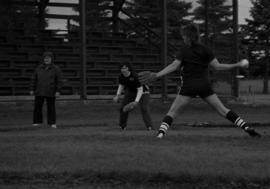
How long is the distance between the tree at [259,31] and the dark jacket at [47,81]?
43131 mm

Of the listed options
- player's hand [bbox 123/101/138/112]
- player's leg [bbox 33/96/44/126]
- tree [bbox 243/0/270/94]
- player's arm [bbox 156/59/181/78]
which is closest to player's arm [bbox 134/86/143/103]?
player's hand [bbox 123/101/138/112]

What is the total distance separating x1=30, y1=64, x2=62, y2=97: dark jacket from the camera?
1455cm

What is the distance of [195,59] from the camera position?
9820 millimetres

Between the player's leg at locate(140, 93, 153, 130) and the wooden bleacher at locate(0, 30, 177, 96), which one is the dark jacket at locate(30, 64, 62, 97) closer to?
the player's leg at locate(140, 93, 153, 130)

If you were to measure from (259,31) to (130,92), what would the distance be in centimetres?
4583

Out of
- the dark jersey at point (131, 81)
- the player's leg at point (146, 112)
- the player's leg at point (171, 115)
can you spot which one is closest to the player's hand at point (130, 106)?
the dark jersey at point (131, 81)

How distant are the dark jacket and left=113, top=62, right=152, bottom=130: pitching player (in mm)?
1848

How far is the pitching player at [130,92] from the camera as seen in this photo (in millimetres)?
13383

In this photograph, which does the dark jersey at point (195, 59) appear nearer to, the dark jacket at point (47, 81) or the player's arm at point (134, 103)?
the player's arm at point (134, 103)

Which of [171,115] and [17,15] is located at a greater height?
[17,15]

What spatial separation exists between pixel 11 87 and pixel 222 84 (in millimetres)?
8915

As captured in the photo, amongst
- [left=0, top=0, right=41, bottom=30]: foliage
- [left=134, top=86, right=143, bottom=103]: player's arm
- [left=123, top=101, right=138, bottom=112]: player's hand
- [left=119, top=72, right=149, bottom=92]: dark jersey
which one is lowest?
[left=123, top=101, right=138, bottom=112]: player's hand

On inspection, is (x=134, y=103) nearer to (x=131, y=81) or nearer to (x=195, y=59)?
(x=131, y=81)

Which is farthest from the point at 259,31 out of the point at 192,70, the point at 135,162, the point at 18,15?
the point at 135,162
